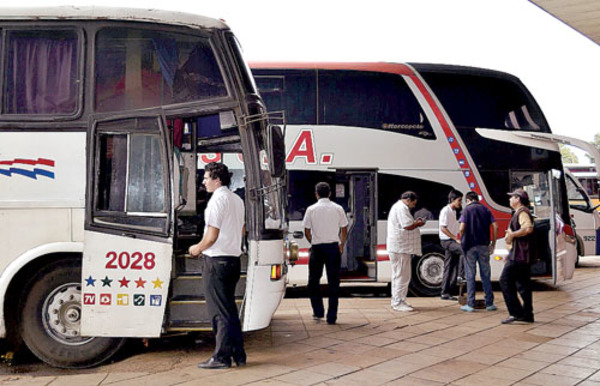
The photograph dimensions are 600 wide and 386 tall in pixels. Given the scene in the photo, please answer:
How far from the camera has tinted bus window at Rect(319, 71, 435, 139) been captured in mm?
11562

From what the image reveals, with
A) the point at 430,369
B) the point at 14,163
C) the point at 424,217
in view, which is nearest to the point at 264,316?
the point at 430,369

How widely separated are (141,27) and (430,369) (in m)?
4.28

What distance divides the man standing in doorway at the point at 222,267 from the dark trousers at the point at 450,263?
5659 millimetres

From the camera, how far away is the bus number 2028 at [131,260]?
6199 mm

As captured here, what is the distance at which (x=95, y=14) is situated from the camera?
21.2 feet

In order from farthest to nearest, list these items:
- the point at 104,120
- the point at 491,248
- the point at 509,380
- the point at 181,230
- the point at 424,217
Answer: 1. the point at 424,217
2. the point at 491,248
3. the point at 181,230
4. the point at 104,120
5. the point at 509,380

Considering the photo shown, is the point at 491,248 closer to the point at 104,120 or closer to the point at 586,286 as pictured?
the point at 586,286

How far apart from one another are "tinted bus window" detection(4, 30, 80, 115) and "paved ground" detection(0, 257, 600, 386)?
251 cm

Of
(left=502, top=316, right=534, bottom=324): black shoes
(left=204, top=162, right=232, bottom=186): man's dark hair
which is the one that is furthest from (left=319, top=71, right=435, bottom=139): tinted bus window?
(left=204, top=162, right=232, bottom=186): man's dark hair

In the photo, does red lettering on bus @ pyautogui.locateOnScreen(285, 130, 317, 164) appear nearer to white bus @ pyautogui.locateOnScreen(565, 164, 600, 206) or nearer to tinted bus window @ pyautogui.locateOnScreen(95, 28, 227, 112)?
tinted bus window @ pyautogui.locateOnScreen(95, 28, 227, 112)

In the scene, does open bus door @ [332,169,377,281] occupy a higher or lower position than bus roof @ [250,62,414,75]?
lower

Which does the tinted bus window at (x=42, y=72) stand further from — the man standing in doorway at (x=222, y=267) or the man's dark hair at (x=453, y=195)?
the man's dark hair at (x=453, y=195)

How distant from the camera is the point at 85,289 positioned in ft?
20.2

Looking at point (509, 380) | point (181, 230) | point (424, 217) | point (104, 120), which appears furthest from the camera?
point (424, 217)
